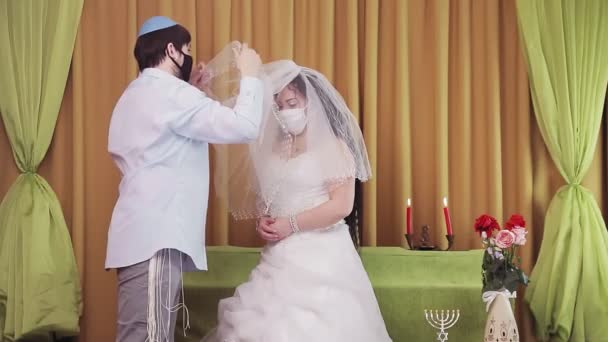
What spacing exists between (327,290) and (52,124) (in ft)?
5.24

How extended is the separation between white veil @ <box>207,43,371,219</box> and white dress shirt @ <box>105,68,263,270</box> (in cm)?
30

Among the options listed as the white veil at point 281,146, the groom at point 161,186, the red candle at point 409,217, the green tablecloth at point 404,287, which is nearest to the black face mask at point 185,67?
the groom at point 161,186

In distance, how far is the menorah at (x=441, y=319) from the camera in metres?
3.06

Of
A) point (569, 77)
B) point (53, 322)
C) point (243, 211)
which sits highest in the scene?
point (569, 77)

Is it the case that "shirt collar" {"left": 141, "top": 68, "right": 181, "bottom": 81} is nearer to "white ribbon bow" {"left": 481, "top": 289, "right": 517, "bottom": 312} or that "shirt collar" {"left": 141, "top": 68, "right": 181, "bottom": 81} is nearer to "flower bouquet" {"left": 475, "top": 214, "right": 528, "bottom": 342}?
"flower bouquet" {"left": 475, "top": 214, "right": 528, "bottom": 342}

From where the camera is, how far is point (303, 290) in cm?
265

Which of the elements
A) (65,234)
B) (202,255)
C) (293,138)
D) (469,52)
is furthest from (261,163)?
(469,52)

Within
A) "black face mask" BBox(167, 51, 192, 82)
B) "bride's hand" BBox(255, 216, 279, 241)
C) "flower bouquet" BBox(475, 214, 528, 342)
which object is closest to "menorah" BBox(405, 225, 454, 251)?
"flower bouquet" BBox(475, 214, 528, 342)

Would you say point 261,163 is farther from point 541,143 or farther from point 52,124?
point 541,143

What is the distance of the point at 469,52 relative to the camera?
3734mm

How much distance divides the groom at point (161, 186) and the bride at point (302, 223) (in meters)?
0.27

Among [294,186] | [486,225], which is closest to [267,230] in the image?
[294,186]

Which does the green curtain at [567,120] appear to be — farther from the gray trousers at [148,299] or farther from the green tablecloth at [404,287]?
the gray trousers at [148,299]

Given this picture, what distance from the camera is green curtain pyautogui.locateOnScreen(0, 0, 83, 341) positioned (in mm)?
3377
